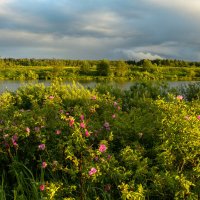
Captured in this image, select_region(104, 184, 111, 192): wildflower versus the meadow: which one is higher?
the meadow

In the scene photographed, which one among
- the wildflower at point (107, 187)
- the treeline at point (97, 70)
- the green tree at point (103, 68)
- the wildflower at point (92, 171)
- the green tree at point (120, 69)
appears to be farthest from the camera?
the green tree at point (120, 69)

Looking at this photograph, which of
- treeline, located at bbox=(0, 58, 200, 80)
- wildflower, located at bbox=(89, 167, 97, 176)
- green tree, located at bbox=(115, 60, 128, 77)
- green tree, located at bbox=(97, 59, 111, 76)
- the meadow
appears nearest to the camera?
wildflower, located at bbox=(89, 167, 97, 176)

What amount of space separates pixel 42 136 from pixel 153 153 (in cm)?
176

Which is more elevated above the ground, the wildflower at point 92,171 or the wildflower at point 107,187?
the wildflower at point 92,171

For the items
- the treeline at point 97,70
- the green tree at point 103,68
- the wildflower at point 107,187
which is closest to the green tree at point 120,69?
the treeline at point 97,70

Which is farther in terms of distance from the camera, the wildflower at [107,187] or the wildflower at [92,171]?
the wildflower at [107,187]

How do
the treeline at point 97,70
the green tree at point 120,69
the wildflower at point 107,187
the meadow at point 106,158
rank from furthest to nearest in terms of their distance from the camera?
1. the green tree at point 120,69
2. the treeline at point 97,70
3. the wildflower at point 107,187
4. the meadow at point 106,158

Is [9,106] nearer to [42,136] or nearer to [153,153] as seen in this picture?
[42,136]

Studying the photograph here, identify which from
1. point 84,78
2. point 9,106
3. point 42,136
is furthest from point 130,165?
point 84,78

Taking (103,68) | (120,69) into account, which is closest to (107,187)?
(103,68)

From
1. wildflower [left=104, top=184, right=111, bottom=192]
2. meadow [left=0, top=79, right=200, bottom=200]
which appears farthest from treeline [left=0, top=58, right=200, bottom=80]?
wildflower [left=104, top=184, right=111, bottom=192]

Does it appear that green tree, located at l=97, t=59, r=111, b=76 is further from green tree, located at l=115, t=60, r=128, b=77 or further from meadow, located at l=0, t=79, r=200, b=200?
meadow, located at l=0, t=79, r=200, b=200

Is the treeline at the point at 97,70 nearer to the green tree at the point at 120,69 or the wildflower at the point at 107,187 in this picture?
the green tree at the point at 120,69

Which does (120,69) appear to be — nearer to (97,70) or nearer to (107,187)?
(97,70)
